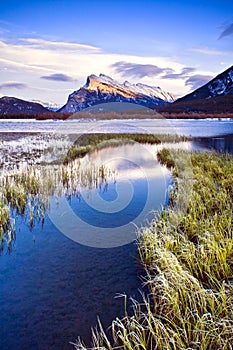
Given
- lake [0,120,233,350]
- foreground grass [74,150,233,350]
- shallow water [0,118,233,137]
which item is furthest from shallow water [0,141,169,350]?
shallow water [0,118,233,137]

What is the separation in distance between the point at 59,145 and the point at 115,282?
21.0 metres

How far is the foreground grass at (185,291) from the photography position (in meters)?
3.94

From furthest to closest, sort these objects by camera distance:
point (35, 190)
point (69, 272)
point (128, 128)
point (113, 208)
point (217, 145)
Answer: point (128, 128), point (217, 145), point (35, 190), point (113, 208), point (69, 272)

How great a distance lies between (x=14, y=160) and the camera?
18.9 metres

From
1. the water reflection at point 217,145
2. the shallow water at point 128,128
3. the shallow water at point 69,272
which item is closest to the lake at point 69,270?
the shallow water at point 69,272

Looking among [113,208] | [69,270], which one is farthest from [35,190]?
[69,270]

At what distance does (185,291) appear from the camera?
4793mm

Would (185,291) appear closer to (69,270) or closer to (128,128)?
(69,270)

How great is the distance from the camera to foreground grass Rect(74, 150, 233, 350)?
12.9ft

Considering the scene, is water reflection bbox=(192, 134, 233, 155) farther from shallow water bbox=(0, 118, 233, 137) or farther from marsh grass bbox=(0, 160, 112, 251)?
marsh grass bbox=(0, 160, 112, 251)

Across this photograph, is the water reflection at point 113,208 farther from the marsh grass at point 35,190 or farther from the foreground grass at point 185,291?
the foreground grass at point 185,291

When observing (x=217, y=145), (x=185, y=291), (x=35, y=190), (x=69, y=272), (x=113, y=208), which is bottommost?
(x=69, y=272)

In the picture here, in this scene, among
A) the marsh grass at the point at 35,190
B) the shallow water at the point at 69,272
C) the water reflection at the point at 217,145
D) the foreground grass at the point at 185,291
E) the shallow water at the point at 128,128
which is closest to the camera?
the foreground grass at the point at 185,291

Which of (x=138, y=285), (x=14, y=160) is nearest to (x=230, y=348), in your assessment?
(x=138, y=285)
